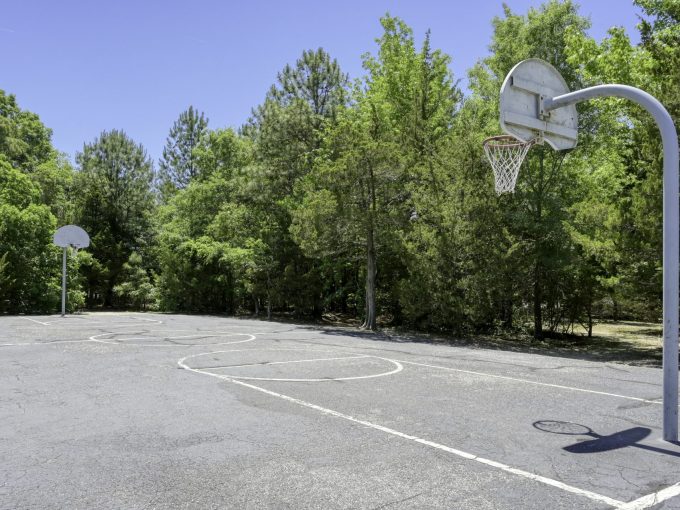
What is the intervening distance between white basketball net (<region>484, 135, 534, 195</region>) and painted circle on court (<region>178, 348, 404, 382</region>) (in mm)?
4056

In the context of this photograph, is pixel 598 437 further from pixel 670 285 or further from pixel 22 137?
pixel 22 137

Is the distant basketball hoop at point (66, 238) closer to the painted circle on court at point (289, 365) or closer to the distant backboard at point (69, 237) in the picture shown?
the distant backboard at point (69, 237)

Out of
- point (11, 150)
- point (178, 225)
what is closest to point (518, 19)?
point (178, 225)

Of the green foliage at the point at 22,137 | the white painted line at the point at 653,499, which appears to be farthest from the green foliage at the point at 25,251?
the white painted line at the point at 653,499

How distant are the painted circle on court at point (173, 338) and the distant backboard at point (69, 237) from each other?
12.2 metres

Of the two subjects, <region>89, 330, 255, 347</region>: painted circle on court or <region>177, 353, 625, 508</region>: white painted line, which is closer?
<region>177, 353, 625, 508</region>: white painted line

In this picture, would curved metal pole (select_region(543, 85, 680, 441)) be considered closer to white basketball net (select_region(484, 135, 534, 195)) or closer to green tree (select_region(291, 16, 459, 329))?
white basketball net (select_region(484, 135, 534, 195))

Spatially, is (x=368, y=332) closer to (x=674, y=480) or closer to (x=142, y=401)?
(x=142, y=401)

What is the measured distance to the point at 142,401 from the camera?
7.16 metres

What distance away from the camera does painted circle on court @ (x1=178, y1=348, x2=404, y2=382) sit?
9219 mm

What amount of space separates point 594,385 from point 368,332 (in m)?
11.2

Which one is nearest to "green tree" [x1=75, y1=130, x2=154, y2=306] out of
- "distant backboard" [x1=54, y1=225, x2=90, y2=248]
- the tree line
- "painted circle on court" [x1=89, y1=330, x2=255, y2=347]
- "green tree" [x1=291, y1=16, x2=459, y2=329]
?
the tree line

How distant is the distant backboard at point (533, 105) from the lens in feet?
23.3

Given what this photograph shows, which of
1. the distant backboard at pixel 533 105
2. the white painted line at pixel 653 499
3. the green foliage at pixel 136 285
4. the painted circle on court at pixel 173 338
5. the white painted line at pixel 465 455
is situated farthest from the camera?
the green foliage at pixel 136 285
